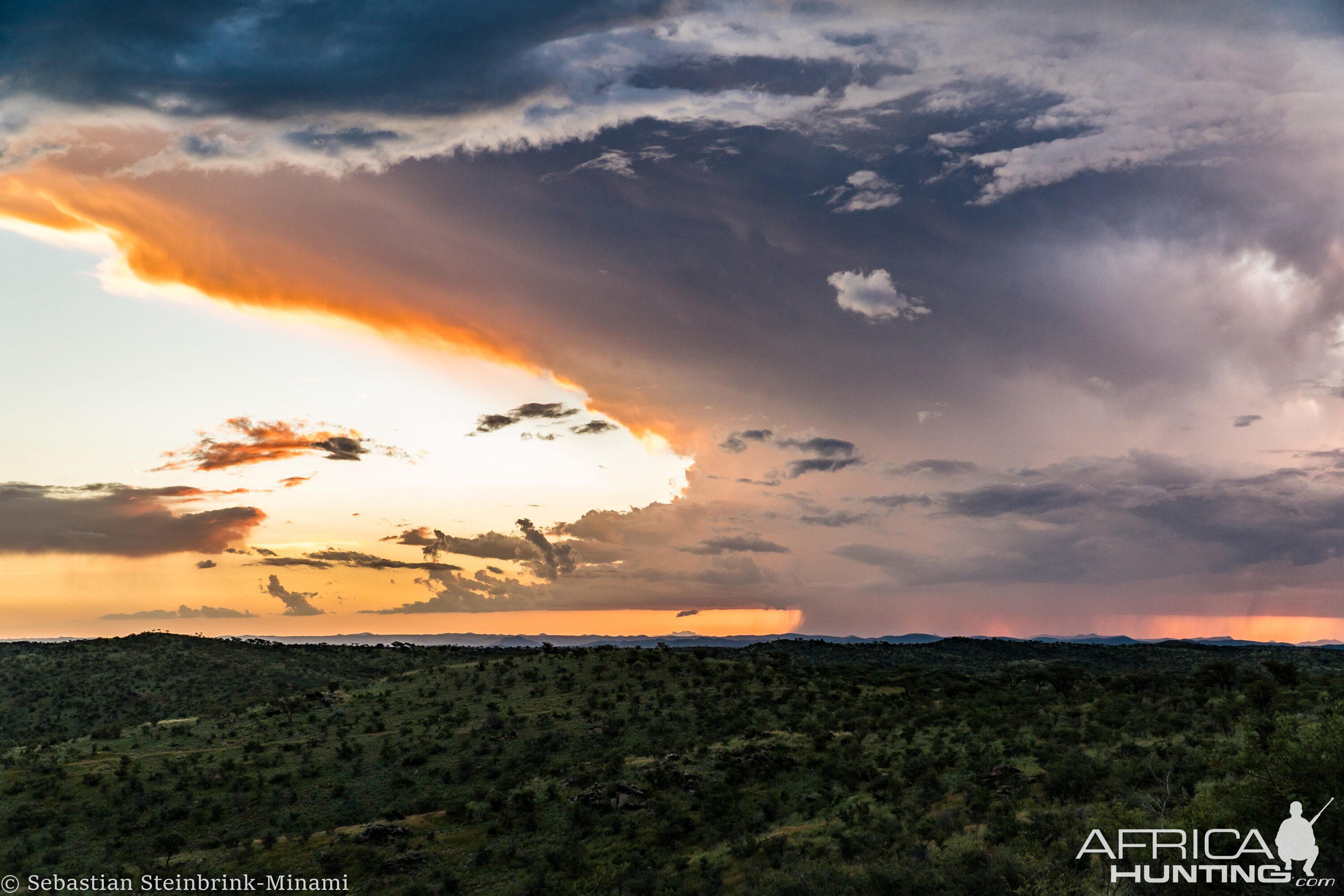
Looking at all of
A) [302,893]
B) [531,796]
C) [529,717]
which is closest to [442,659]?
[529,717]

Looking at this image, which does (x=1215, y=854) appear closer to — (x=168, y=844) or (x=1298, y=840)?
(x=1298, y=840)

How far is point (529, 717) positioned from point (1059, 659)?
124m

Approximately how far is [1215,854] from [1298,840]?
8.97 ft

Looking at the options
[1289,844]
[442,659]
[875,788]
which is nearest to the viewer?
[1289,844]

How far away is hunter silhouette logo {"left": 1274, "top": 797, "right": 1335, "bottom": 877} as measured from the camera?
2270 centimetres

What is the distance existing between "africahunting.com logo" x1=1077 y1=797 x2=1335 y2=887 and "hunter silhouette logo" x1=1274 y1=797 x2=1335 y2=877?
0.05 feet

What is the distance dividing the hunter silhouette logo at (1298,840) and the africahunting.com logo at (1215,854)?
17 millimetres

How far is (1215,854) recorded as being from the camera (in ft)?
81.2

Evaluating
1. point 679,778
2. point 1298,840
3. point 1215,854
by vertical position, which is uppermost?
point 1298,840

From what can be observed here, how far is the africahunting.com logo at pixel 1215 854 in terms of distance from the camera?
899 inches

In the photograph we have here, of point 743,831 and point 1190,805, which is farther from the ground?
point 1190,805

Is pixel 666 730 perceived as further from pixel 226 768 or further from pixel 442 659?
pixel 442 659

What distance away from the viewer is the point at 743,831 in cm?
3738

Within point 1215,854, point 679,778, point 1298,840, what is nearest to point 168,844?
point 679,778
